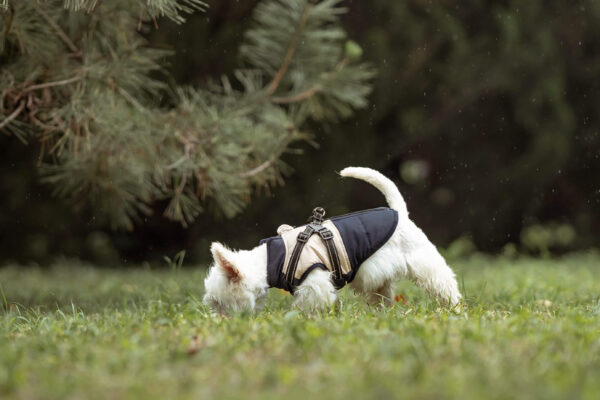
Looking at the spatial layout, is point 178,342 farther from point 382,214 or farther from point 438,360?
point 382,214

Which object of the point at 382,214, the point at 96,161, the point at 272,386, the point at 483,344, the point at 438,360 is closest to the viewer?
the point at 272,386

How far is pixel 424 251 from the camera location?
3.50 m

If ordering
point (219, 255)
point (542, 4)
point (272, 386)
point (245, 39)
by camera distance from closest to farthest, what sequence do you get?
point (272, 386)
point (219, 255)
point (245, 39)
point (542, 4)

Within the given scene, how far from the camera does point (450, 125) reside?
23.9 feet

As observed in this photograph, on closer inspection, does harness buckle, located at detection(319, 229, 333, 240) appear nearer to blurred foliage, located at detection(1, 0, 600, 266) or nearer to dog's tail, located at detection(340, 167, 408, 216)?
dog's tail, located at detection(340, 167, 408, 216)

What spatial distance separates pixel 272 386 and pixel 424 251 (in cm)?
172

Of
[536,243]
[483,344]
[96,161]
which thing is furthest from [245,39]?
[483,344]

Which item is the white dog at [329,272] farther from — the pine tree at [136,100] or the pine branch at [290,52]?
the pine branch at [290,52]

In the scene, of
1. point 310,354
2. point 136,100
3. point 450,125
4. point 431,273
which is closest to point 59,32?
point 136,100

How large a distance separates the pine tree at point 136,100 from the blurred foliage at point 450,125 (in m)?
1.57

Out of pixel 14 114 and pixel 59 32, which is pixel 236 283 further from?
pixel 59 32

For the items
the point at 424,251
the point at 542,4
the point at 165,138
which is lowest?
the point at 424,251

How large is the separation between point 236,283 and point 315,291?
15.6 inches

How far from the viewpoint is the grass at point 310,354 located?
189 cm
